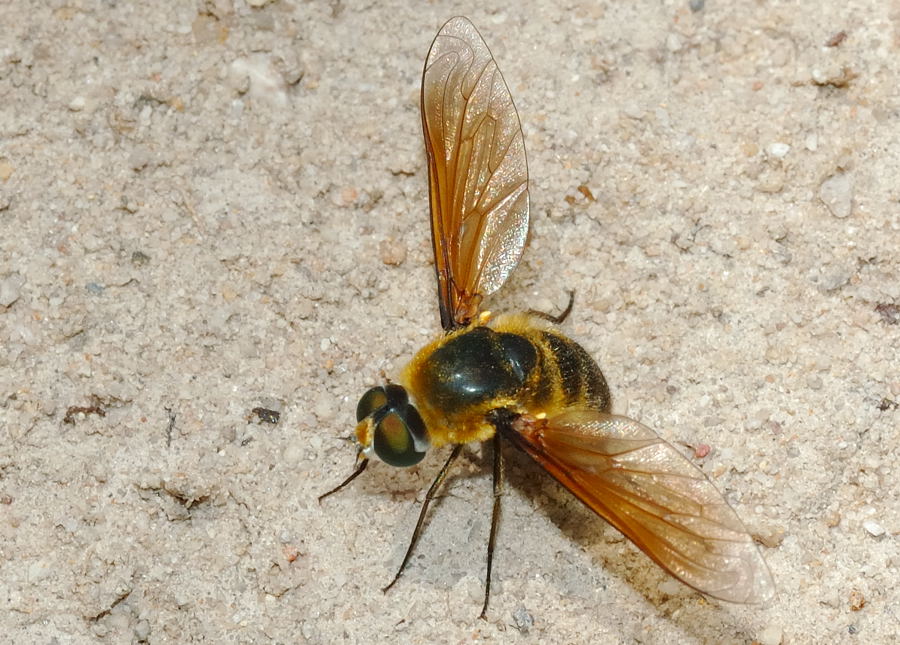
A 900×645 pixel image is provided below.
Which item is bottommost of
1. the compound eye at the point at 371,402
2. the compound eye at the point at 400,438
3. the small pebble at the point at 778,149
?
the compound eye at the point at 400,438

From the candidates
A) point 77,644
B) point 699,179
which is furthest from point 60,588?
point 699,179

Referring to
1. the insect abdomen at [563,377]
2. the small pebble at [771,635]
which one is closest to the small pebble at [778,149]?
the insect abdomen at [563,377]

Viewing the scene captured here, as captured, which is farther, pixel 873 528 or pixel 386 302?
pixel 386 302

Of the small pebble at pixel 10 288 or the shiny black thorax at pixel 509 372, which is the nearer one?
the shiny black thorax at pixel 509 372

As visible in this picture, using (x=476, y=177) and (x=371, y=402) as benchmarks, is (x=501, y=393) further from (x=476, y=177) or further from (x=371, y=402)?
(x=476, y=177)

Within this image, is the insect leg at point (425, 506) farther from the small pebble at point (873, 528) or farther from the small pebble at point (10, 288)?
the small pebble at point (10, 288)

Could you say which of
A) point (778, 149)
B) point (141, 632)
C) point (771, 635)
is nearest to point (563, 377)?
point (771, 635)

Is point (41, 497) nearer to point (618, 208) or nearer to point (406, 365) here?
point (406, 365)
